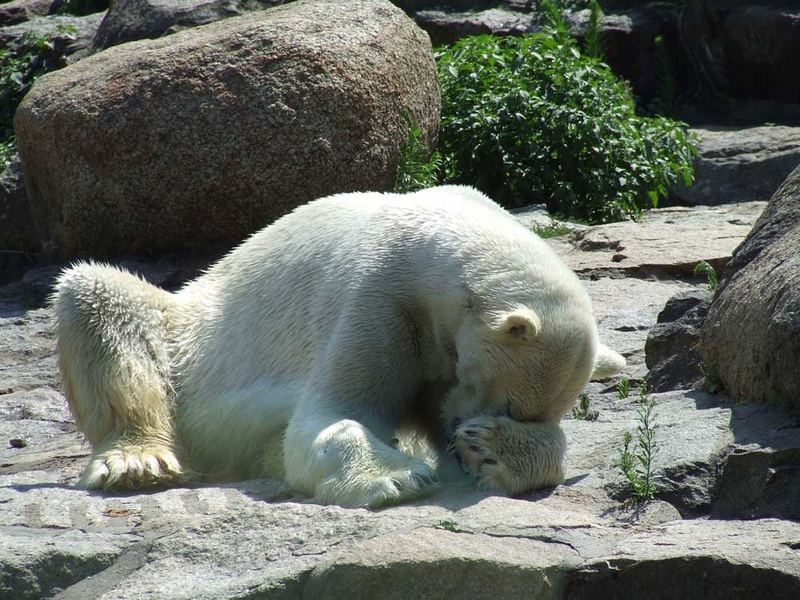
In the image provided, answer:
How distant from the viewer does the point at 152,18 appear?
916 centimetres

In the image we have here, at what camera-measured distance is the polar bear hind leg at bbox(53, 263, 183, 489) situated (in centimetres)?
405

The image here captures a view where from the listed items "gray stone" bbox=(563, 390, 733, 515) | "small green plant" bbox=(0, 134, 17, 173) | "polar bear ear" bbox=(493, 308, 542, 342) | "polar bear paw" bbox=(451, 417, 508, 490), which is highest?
"polar bear ear" bbox=(493, 308, 542, 342)

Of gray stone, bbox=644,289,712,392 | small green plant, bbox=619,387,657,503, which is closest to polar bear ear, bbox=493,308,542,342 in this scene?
small green plant, bbox=619,387,657,503

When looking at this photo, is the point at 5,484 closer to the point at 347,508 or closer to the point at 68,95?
the point at 347,508

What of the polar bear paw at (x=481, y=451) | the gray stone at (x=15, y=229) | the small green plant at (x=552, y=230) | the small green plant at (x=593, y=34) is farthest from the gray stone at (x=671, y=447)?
the small green plant at (x=593, y=34)

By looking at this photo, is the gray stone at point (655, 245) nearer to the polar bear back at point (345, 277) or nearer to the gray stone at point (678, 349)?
the gray stone at point (678, 349)

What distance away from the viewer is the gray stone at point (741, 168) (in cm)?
1010

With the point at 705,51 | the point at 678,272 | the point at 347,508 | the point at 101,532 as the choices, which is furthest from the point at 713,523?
the point at 705,51

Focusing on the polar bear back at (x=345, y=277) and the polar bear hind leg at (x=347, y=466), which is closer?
the polar bear hind leg at (x=347, y=466)

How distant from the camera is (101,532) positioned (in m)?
3.16

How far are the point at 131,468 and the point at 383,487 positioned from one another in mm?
1010

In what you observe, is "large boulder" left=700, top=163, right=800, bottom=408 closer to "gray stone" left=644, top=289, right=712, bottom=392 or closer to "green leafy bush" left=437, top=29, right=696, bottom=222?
"gray stone" left=644, top=289, right=712, bottom=392

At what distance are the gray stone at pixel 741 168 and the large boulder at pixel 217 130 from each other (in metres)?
3.66

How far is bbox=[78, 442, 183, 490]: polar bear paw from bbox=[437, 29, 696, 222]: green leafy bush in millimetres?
4837
